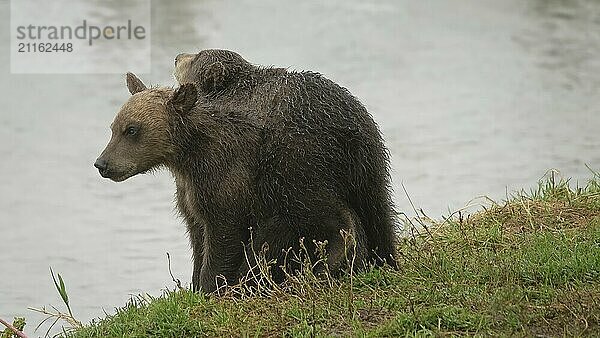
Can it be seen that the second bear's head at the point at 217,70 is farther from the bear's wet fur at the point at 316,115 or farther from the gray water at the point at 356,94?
the gray water at the point at 356,94

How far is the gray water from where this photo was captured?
998cm

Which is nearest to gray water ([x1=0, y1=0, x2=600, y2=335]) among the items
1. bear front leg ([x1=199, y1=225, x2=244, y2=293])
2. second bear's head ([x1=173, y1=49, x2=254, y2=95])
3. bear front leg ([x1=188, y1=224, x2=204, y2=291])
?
bear front leg ([x1=188, y1=224, x2=204, y2=291])

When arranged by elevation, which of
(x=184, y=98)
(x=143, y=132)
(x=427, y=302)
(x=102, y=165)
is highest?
(x=184, y=98)

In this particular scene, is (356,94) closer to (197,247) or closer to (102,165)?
(197,247)

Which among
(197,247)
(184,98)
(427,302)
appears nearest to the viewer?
(427,302)

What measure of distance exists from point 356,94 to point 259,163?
6221 millimetres

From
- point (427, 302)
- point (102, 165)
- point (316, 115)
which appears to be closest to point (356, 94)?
point (316, 115)

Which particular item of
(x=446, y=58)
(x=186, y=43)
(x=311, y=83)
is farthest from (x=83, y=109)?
(x=311, y=83)

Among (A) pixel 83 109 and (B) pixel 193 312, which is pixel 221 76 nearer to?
(B) pixel 193 312

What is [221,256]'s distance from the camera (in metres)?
6.94

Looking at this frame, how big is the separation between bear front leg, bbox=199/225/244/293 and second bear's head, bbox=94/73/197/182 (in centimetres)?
51

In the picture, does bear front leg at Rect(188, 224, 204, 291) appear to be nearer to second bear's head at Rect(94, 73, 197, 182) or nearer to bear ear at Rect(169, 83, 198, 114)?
second bear's head at Rect(94, 73, 197, 182)

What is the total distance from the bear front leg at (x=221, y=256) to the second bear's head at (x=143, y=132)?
51 cm

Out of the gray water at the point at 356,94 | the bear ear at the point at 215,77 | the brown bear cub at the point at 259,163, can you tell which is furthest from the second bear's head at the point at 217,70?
the gray water at the point at 356,94
